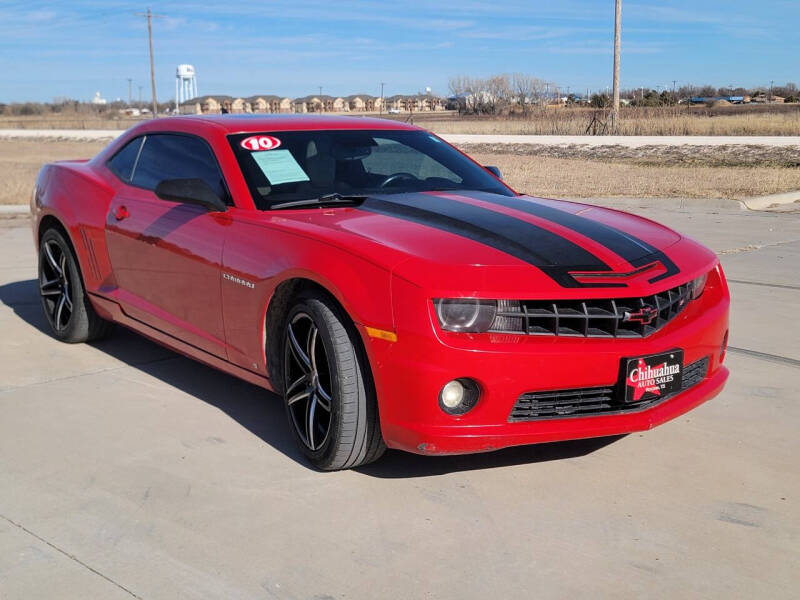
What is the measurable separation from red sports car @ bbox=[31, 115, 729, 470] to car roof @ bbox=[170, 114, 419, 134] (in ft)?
0.08

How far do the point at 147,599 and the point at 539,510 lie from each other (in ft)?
4.76

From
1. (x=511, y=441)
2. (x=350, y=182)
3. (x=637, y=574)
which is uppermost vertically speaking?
(x=350, y=182)

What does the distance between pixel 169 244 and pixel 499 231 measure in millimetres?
1756

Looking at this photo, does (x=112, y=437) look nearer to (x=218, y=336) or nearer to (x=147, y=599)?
(x=218, y=336)

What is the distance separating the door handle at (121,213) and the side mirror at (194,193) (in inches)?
27.2

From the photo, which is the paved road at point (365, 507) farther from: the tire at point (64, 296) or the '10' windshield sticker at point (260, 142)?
the '10' windshield sticker at point (260, 142)

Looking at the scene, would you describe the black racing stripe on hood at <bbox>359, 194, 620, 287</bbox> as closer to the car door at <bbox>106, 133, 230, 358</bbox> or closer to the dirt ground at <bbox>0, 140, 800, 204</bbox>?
the car door at <bbox>106, 133, 230, 358</bbox>

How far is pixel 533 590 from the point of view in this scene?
2895 millimetres

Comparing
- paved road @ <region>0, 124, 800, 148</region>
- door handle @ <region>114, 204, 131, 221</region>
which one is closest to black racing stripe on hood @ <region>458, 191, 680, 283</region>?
door handle @ <region>114, 204, 131, 221</region>

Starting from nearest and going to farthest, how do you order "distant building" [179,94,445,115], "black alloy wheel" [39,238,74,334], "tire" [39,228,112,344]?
"tire" [39,228,112,344] → "black alloy wheel" [39,238,74,334] → "distant building" [179,94,445,115]

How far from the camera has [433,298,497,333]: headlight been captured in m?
3.35

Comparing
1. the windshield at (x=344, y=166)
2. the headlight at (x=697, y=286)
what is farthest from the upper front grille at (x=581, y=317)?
the windshield at (x=344, y=166)

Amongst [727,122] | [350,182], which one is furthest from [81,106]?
[350,182]

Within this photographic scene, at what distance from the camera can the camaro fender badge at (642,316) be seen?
3510mm
